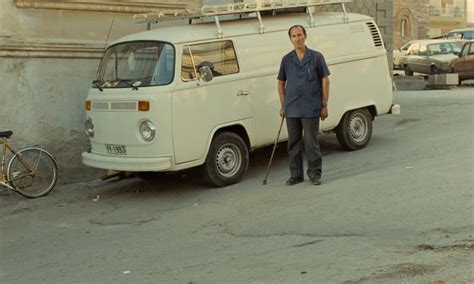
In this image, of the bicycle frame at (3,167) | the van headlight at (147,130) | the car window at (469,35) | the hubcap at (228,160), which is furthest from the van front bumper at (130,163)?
the car window at (469,35)

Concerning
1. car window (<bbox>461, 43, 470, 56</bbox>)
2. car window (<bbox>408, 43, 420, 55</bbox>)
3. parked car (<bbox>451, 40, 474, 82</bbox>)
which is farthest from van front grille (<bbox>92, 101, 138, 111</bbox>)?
car window (<bbox>408, 43, 420, 55</bbox>)

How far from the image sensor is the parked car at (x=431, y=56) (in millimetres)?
27500

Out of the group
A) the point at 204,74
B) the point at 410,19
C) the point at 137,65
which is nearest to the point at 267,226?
the point at 204,74

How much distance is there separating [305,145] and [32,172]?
4.00 m

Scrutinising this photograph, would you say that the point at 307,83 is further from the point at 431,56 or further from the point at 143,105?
the point at 431,56

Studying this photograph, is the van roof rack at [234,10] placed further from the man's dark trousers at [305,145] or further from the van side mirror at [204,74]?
the man's dark trousers at [305,145]

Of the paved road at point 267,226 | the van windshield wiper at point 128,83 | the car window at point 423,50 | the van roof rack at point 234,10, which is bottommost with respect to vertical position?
the paved road at point 267,226

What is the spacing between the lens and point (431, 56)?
28.7 meters

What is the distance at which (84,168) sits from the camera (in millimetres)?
10656

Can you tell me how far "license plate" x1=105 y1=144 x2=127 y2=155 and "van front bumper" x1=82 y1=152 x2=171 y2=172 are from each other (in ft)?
0.22

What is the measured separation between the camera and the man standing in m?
8.23

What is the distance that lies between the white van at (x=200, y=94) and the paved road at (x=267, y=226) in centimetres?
59

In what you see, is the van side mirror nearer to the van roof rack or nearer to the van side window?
the van side window

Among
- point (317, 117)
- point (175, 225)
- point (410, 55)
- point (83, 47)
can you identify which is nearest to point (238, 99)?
point (317, 117)
